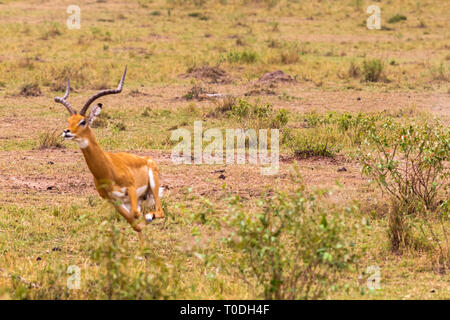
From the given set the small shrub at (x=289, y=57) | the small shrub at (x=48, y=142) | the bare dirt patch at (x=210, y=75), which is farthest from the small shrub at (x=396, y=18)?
the small shrub at (x=48, y=142)

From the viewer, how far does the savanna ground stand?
17.2 feet

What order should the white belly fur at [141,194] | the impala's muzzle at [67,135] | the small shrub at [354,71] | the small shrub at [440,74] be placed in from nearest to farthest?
the impala's muzzle at [67,135]
the white belly fur at [141,194]
the small shrub at [440,74]
the small shrub at [354,71]

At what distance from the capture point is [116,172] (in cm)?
553

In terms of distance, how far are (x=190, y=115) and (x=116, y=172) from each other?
7341 mm

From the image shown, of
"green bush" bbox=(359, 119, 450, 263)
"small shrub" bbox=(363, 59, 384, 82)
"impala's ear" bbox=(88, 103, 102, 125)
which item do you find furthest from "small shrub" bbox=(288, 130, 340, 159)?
"small shrub" bbox=(363, 59, 384, 82)

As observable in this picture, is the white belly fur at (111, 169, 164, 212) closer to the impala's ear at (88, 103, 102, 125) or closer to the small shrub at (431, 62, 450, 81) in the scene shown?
the impala's ear at (88, 103, 102, 125)

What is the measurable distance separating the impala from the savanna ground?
195mm

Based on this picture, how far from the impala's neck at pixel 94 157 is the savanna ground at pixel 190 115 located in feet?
1.08


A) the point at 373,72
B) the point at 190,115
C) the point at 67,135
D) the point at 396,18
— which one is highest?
the point at 67,135

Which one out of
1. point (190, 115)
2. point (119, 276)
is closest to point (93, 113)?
point (119, 276)

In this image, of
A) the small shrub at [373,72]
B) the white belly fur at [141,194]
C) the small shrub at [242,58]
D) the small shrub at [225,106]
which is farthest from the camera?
the small shrub at [242,58]

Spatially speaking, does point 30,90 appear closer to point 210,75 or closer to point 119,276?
point 210,75

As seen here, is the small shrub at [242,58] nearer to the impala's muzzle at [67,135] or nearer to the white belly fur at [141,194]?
the white belly fur at [141,194]

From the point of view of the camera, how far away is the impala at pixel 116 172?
17.5 ft
